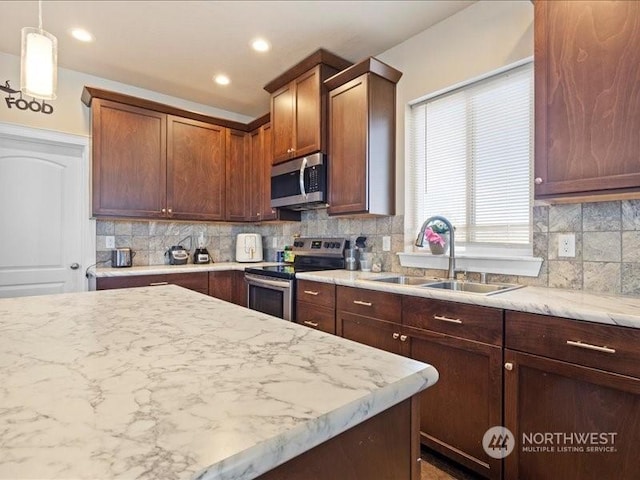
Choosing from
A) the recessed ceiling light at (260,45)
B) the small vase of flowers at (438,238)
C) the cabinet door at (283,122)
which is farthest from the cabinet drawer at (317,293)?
the recessed ceiling light at (260,45)

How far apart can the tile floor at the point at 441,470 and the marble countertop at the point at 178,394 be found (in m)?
1.29

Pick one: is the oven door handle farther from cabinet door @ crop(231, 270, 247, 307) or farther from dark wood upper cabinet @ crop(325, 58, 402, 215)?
dark wood upper cabinet @ crop(325, 58, 402, 215)

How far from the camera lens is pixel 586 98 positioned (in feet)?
4.92

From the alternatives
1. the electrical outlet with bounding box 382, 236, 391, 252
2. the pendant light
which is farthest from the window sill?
the pendant light

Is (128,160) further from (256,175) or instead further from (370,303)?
(370,303)

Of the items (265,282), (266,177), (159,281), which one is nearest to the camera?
(265,282)

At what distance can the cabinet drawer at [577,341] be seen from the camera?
3.91 ft

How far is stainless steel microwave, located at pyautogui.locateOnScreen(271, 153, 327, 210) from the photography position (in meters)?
2.83

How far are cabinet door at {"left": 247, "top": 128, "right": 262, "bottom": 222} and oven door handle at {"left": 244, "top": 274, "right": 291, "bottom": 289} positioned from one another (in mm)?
824

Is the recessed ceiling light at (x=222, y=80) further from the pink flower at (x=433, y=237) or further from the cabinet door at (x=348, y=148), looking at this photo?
the pink flower at (x=433, y=237)

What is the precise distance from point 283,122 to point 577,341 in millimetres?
2650

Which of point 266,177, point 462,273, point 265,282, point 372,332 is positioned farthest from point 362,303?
point 266,177

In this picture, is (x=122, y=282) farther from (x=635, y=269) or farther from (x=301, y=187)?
(x=635, y=269)

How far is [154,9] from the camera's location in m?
2.26
